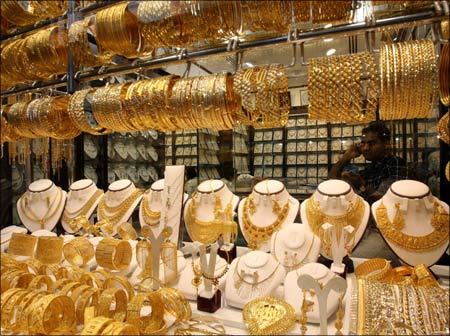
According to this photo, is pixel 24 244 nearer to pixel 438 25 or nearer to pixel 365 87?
pixel 365 87

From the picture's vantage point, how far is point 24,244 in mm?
1540

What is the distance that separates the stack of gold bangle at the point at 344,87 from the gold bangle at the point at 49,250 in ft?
3.77

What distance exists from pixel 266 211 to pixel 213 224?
0.82 ft

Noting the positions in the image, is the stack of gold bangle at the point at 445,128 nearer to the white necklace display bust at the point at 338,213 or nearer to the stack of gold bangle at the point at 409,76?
the stack of gold bangle at the point at 409,76

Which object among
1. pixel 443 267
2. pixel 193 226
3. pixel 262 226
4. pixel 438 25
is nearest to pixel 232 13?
pixel 438 25

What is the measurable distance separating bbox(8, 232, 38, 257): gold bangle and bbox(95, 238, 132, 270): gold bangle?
31cm

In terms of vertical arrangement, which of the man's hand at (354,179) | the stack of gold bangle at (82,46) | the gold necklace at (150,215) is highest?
the stack of gold bangle at (82,46)

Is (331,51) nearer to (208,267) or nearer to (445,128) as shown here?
(445,128)

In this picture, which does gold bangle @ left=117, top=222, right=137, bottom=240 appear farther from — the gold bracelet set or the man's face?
the man's face

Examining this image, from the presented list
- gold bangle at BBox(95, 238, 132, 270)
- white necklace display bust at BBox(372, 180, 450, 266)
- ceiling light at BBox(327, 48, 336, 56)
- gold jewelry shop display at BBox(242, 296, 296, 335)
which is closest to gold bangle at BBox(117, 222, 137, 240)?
gold bangle at BBox(95, 238, 132, 270)

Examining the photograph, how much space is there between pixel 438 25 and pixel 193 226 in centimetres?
122

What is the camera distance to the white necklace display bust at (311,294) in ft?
3.61

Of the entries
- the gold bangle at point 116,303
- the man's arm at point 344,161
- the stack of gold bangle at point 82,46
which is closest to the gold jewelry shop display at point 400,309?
the gold bangle at point 116,303

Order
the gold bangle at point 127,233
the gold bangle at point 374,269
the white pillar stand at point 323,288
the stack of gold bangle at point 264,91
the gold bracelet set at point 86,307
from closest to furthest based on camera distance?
the white pillar stand at point 323,288 < the gold bracelet set at point 86,307 < the stack of gold bangle at point 264,91 < the gold bangle at point 374,269 < the gold bangle at point 127,233
